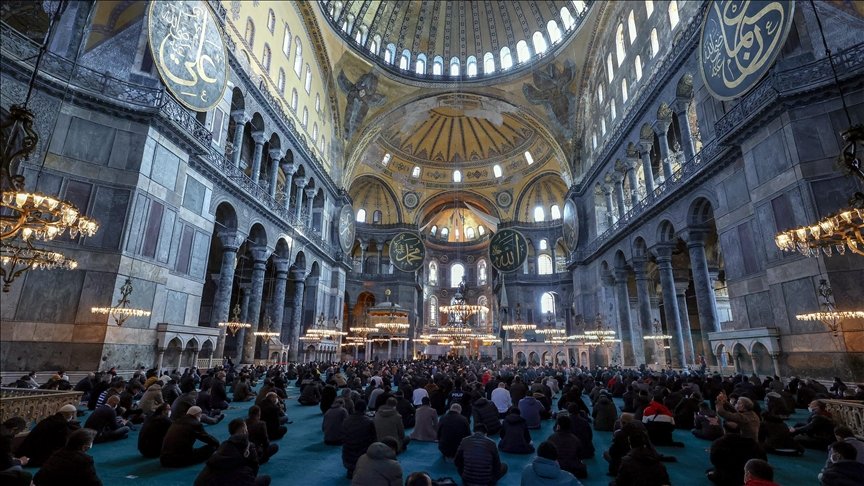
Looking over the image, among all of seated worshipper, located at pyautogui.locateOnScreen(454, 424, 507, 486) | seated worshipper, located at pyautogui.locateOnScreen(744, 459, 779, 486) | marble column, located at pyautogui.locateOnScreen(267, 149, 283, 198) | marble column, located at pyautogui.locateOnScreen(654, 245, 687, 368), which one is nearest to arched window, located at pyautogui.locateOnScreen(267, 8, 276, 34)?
marble column, located at pyautogui.locateOnScreen(267, 149, 283, 198)

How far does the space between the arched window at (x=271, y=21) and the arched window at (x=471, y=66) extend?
42.9ft

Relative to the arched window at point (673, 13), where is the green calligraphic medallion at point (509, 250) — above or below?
below

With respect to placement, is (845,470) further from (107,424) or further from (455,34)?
(455,34)

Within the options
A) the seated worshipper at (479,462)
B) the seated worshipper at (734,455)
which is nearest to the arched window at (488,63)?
the seated worshipper at (734,455)

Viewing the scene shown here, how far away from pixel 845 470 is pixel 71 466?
5.30 metres

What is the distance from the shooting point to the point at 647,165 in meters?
15.4

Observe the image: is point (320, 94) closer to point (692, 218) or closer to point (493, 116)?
point (493, 116)

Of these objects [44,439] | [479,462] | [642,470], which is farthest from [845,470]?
[44,439]

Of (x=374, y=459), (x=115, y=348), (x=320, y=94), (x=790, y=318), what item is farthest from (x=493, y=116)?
(x=374, y=459)

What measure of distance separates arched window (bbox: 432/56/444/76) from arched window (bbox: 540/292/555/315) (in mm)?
16257

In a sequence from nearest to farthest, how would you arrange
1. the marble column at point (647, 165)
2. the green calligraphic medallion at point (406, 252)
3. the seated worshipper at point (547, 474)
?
the seated worshipper at point (547, 474), the marble column at point (647, 165), the green calligraphic medallion at point (406, 252)

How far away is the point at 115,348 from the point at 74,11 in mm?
7380

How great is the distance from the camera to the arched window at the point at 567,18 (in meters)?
21.8

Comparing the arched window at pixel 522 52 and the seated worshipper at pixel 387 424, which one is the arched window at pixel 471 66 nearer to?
the arched window at pixel 522 52
